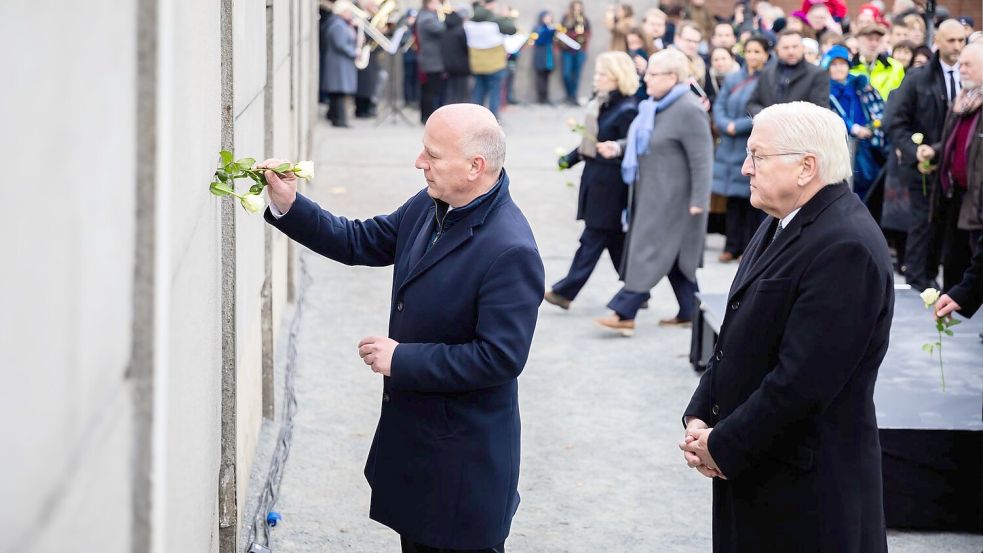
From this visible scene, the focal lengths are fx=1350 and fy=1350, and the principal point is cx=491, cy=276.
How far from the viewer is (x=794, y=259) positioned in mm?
3549

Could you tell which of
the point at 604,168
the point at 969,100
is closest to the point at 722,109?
the point at 604,168

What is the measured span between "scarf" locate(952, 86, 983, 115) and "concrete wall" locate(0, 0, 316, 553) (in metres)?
6.35

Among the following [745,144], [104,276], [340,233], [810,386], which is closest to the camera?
[104,276]

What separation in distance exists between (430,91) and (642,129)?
1261 cm

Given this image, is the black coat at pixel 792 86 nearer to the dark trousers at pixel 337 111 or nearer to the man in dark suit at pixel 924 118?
the man in dark suit at pixel 924 118

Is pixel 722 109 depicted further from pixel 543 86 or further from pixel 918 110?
pixel 543 86

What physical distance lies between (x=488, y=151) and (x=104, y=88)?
7.29ft

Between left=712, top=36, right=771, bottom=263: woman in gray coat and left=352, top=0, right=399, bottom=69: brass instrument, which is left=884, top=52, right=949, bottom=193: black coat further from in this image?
left=352, top=0, right=399, bottom=69: brass instrument

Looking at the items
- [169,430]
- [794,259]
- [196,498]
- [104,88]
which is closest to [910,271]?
[794,259]

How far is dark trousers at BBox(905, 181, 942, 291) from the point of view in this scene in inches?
402

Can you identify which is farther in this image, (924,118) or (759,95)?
(759,95)

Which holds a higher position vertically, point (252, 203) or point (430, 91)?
point (252, 203)

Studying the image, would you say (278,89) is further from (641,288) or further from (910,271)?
(910,271)

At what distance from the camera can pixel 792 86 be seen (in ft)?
36.4
